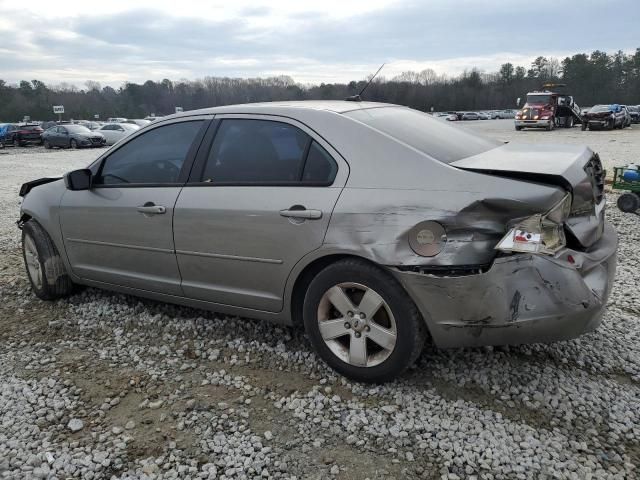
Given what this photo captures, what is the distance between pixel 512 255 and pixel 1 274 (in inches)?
205

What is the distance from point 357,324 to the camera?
297 cm

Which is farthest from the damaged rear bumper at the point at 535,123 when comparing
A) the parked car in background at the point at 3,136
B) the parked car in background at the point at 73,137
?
the parked car in background at the point at 3,136

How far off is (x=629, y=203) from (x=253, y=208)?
661 cm

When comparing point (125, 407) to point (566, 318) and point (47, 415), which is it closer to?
point (47, 415)

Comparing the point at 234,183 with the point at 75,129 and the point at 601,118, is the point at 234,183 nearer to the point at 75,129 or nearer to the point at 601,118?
the point at 75,129

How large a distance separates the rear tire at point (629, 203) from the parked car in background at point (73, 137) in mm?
27732

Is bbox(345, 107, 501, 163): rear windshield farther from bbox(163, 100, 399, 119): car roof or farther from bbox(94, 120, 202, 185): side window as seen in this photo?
bbox(94, 120, 202, 185): side window

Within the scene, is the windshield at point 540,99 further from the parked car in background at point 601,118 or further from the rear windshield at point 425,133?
the rear windshield at point 425,133

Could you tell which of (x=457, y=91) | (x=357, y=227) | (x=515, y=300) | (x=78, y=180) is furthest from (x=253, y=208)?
(x=457, y=91)

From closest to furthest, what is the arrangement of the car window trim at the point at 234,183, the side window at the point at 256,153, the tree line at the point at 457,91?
the car window trim at the point at 234,183 < the side window at the point at 256,153 < the tree line at the point at 457,91

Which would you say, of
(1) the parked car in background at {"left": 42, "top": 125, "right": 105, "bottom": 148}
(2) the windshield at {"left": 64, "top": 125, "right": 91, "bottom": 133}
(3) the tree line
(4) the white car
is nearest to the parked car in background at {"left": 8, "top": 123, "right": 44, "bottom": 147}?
(1) the parked car in background at {"left": 42, "top": 125, "right": 105, "bottom": 148}

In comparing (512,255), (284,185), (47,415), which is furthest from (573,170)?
(47,415)

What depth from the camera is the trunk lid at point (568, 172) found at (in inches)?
104

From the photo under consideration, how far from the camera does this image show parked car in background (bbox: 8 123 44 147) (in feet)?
110
